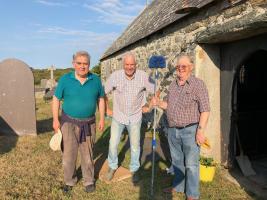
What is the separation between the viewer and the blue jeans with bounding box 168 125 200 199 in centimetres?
422

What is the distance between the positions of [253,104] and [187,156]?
3.16 meters

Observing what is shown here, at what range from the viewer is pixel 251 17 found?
443cm

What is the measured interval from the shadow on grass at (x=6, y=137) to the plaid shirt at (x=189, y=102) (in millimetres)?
4611

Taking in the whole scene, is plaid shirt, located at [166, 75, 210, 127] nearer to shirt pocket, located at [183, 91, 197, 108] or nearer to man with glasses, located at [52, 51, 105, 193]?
shirt pocket, located at [183, 91, 197, 108]

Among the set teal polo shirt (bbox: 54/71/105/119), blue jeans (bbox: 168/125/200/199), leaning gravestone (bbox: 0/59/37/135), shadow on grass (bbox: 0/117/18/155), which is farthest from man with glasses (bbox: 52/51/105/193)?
leaning gravestone (bbox: 0/59/37/135)

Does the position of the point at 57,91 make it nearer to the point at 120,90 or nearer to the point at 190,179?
the point at 120,90

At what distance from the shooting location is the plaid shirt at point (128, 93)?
16.9 feet

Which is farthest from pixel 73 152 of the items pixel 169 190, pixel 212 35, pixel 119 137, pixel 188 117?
pixel 212 35

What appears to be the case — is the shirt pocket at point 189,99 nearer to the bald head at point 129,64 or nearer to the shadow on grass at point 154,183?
the bald head at point 129,64

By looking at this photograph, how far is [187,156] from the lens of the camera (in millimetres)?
4297

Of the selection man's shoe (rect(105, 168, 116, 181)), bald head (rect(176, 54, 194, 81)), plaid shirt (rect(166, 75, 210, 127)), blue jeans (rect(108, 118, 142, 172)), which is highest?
bald head (rect(176, 54, 194, 81))

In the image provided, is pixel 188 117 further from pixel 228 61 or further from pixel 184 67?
pixel 228 61

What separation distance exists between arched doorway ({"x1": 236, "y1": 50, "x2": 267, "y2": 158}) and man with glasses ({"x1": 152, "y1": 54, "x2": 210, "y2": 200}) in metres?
2.47

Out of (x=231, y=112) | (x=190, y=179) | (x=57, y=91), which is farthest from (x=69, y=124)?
(x=231, y=112)
